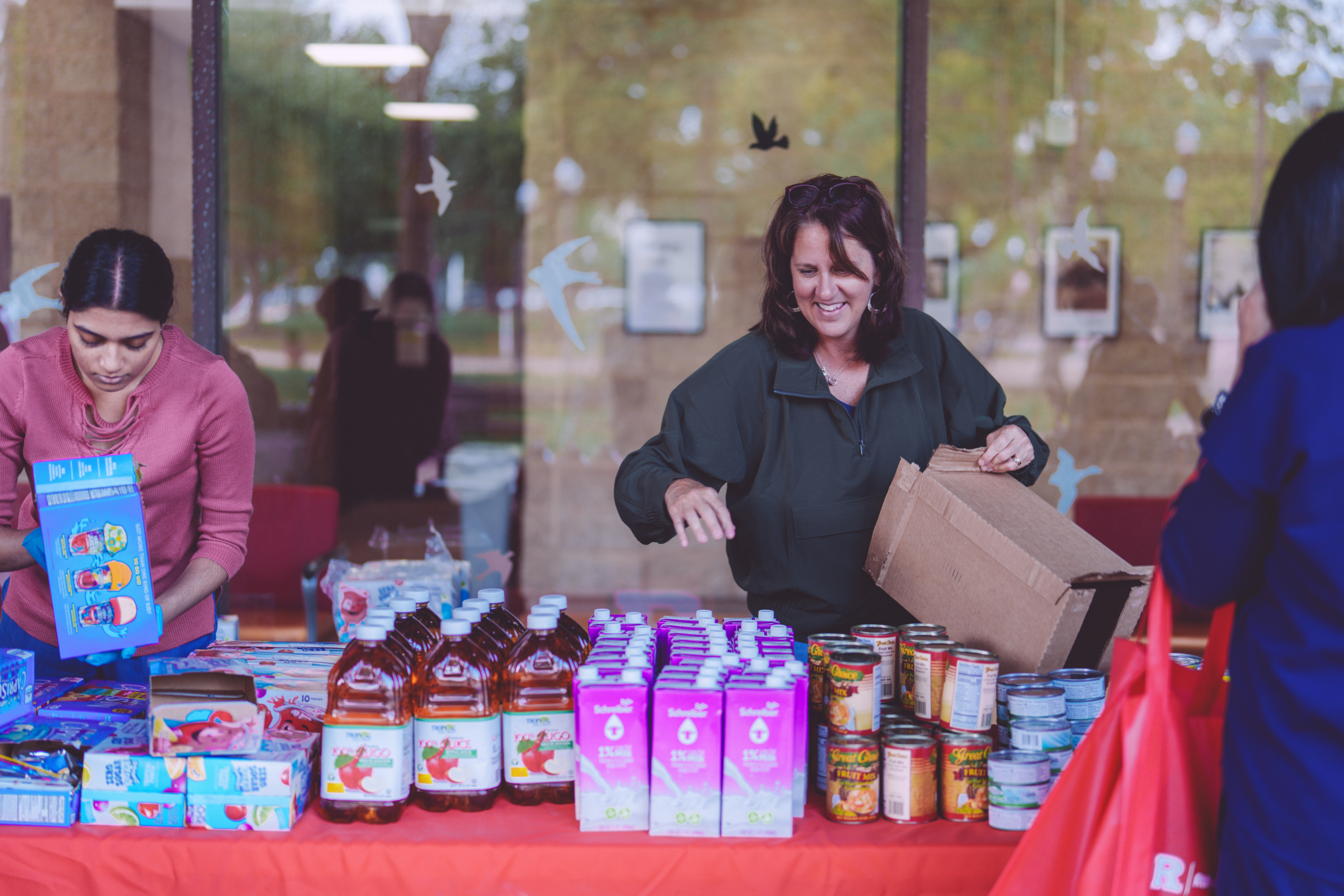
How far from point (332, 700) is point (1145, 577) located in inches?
49.4

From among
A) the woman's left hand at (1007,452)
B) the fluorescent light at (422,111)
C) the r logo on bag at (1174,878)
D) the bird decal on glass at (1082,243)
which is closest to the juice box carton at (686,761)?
the r logo on bag at (1174,878)

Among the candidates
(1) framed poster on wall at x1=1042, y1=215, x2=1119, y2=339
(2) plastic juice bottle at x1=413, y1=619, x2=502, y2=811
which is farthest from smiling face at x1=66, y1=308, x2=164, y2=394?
(1) framed poster on wall at x1=1042, y1=215, x2=1119, y2=339

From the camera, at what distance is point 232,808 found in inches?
58.8

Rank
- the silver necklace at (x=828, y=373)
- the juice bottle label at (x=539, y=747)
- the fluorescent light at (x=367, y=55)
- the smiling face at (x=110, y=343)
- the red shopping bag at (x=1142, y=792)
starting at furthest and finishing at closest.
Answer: the fluorescent light at (x=367, y=55), the silver necklace at (x=828, y=373), the smiling face at (x=110, y=343), the juice bottle label at (x=539, y=747), the red shopping bag at (x=1142, y=792)

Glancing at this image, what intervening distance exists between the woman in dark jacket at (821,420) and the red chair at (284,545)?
318cm

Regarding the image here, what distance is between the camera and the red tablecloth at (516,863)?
1449 mm

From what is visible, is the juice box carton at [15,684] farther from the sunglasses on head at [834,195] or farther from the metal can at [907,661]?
the sunglasses on head at [834,195]

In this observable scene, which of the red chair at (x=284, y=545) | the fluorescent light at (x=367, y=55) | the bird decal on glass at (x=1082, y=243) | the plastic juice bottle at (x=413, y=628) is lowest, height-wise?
the red chair at (x=284, y=545)

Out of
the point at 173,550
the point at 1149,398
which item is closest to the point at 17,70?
the point at 173,550

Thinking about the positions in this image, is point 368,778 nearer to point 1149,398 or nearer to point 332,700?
point 332,700

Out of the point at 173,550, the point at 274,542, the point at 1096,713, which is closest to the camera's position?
the point at 1096,713

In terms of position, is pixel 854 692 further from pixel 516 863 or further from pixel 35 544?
pixel 35 544

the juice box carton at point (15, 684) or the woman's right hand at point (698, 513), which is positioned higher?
the woman's right hand at point (698, 513)

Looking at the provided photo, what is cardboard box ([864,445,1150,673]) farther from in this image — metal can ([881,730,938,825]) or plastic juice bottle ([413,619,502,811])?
plastic juice bottle ([413,619,502,811])
